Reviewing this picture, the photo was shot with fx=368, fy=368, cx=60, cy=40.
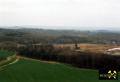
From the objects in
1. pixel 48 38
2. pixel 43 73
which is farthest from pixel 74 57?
pixel 48 38

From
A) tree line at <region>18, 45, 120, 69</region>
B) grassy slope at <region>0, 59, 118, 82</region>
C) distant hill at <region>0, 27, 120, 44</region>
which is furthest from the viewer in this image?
distant hill at <region>0, 27, 120, 44</region>

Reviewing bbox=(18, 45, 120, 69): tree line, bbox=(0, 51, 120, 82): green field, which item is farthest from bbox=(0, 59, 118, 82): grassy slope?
bbox=(18, 45, 120, 69): tree line

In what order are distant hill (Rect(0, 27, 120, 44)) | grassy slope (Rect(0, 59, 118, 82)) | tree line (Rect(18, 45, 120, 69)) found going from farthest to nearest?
distant hill (Rect(0, 27, 120, 44))
tree line (Rect(18, 45, 120, 69))
grassy slope (Rect(0, 59, 118, 82))

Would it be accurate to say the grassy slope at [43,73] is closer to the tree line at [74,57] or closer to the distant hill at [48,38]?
the tree line at [74,57]

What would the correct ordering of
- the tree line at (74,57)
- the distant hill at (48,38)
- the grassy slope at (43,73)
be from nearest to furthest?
1. the grassy slope at (43,73)
2. the tree line at (74,57)
3. the distant hill at (48,38)

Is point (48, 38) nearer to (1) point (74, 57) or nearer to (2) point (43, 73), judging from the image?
(1) point (74, 57)

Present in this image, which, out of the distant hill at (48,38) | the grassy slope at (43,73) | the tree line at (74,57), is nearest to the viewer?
the grassy slope at (43,73)

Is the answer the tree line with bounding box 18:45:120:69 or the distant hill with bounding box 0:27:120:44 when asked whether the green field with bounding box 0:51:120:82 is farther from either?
the distant hill with bounding box 0:27:120:44

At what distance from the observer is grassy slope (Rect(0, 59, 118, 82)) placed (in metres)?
29.2

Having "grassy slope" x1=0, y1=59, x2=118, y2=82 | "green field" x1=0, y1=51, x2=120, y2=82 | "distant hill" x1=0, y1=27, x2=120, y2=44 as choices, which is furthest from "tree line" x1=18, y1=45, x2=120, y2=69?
"distant hill" x1=0, y1=27, x2=120, y2=44

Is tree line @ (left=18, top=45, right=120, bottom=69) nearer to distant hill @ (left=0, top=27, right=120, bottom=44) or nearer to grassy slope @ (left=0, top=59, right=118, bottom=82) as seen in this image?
grassy slope @ (left=0, top=59, right=118, bottom=82)

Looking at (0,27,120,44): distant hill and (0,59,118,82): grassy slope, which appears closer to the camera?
(0,59,118,82): grassy slope

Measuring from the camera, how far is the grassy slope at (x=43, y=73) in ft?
95.9

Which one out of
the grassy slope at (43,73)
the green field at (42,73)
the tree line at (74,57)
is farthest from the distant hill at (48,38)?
the grassy slope at (43,73)
